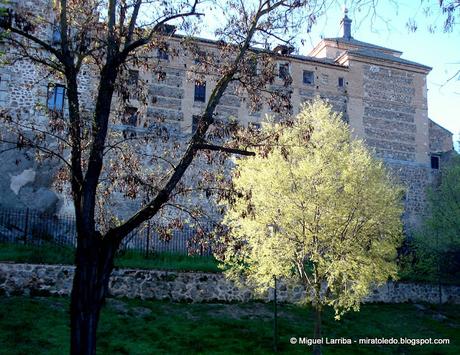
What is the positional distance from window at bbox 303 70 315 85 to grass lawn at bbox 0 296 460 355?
57.8ft

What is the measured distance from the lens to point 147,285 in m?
18.4

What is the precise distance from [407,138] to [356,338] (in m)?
22.2

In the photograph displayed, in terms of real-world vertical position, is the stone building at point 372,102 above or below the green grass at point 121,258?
above

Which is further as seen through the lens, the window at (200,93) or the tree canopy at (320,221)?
the window at (200,93)

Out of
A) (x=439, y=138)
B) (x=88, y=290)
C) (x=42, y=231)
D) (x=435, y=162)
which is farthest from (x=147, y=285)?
(x=439, y=138)

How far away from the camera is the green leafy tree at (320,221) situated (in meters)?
15.3

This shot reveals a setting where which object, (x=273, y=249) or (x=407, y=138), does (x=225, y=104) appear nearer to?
(x=407, y=138)

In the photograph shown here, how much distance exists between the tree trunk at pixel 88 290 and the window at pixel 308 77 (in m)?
28.1

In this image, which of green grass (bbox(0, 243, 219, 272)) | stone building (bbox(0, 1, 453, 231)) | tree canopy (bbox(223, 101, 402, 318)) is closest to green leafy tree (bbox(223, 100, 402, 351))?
tree canopy (bbox(223, 101, 402, 318))

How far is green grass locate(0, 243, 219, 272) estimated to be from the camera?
17.6 meters

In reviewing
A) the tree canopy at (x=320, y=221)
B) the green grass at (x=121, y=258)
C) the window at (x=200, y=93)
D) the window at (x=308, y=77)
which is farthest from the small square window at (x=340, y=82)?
the tree canopy at (x=320, y=221)

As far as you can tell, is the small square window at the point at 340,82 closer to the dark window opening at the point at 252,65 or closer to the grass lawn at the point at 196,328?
the grass lawn at the point at 196,328

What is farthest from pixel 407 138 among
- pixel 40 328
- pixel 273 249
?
pixel 40 328

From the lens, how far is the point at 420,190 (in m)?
36.1
